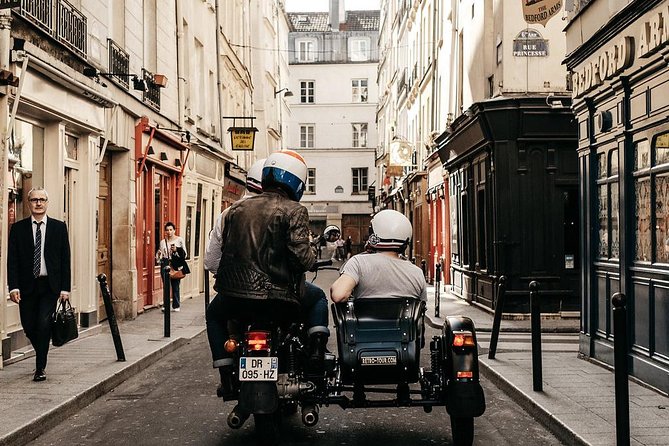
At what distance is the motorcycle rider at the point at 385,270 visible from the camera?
6246 mm

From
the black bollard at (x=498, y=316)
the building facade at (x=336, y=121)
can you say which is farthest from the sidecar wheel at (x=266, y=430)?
the building facade at (x=336, y=121)

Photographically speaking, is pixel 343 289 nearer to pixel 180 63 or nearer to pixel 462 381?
pixel 462 381

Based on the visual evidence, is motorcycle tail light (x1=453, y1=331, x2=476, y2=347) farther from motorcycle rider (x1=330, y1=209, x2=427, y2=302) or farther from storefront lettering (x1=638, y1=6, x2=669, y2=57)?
storefront lettering (x1=638, y1=6, x2=669, y2=57)

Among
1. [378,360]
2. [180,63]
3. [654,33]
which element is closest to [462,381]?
[378,360]

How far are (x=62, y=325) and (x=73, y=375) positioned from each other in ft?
1.77

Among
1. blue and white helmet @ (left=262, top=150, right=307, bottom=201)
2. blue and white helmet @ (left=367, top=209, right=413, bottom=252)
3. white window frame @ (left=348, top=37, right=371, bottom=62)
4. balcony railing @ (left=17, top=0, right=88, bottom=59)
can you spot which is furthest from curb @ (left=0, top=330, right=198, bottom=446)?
white window frame @ (left=348, top=37, right=371, bottom=62)

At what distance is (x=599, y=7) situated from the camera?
977 cm

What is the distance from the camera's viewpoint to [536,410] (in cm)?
745

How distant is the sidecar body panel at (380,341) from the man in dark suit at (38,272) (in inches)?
152

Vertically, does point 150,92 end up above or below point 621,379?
above

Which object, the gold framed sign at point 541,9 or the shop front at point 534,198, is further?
the shop front at point 534,198

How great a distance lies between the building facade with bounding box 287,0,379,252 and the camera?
6525 cm

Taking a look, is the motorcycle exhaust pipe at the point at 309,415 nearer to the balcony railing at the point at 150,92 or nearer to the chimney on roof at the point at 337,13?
the balcony railing at the point at 150,92

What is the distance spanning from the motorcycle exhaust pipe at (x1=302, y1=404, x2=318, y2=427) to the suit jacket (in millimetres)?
3831
